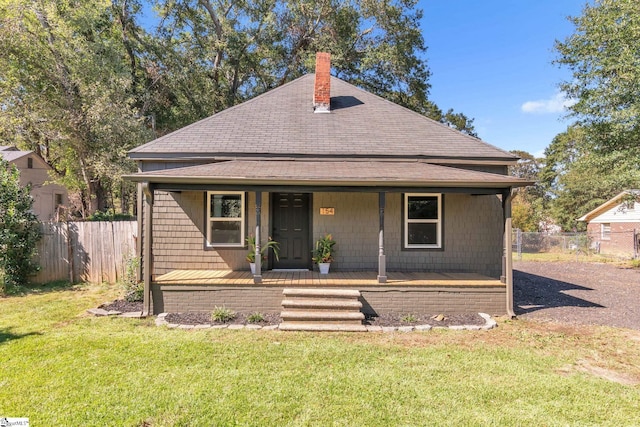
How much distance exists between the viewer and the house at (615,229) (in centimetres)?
1931

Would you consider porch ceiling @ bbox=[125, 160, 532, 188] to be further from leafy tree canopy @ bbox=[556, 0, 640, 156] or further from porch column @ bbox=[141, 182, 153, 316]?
leafy tree canopy @ bbox=[556, 0, 640, 156]

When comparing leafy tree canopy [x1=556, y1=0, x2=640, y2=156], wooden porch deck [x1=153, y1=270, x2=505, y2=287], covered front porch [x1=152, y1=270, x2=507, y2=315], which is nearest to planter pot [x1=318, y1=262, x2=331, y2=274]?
wooden porch deck [x1=153, y1=270, x2=505, y2=287]

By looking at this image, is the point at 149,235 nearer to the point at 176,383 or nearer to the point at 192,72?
the point at 176,383

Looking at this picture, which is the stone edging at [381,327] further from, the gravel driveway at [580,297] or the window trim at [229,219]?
the window trim at [229,219]

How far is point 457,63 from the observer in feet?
54.0

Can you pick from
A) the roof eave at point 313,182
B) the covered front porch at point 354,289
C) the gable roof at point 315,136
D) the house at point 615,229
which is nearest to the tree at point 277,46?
the gable roof at point 315,136

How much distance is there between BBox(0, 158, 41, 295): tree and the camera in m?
7.68

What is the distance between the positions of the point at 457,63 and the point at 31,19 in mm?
20202

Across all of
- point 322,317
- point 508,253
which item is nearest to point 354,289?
point 322,317

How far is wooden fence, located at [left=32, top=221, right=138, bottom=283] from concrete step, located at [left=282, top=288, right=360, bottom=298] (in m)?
5.30

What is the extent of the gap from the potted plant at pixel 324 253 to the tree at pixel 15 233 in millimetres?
7519

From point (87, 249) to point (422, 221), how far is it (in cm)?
917

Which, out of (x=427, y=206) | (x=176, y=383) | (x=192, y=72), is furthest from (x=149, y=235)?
(x=192, y=72)

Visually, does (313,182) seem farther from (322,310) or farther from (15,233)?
(15,233)
